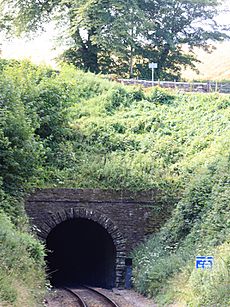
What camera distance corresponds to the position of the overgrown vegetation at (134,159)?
647 inches

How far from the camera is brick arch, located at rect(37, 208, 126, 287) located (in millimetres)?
22719

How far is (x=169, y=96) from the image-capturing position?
33219mm

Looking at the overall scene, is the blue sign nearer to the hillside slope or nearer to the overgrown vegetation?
the overgrown vegetation

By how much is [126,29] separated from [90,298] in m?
24.0

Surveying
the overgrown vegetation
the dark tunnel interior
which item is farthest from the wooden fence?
the dark tunnel interior

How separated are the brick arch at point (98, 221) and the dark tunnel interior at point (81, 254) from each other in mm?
443

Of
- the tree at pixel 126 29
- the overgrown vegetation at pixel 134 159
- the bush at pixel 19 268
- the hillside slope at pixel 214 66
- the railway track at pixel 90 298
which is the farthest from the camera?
the hillside slope at pixel 214 66

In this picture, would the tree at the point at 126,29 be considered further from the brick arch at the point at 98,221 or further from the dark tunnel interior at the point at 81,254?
the brick arch at the point at 98,221

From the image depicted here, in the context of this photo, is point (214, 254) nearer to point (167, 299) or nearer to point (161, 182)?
point (167, 299)

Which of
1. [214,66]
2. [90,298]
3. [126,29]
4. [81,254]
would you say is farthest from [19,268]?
[214,66]

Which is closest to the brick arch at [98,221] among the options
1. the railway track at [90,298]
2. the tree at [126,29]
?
the railway track at [90,298]

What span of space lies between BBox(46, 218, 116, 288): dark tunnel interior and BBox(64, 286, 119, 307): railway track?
1.63m

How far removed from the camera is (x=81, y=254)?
2947cm

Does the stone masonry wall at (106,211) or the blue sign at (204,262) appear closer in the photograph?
Answer: the blue sign at (204,262)
